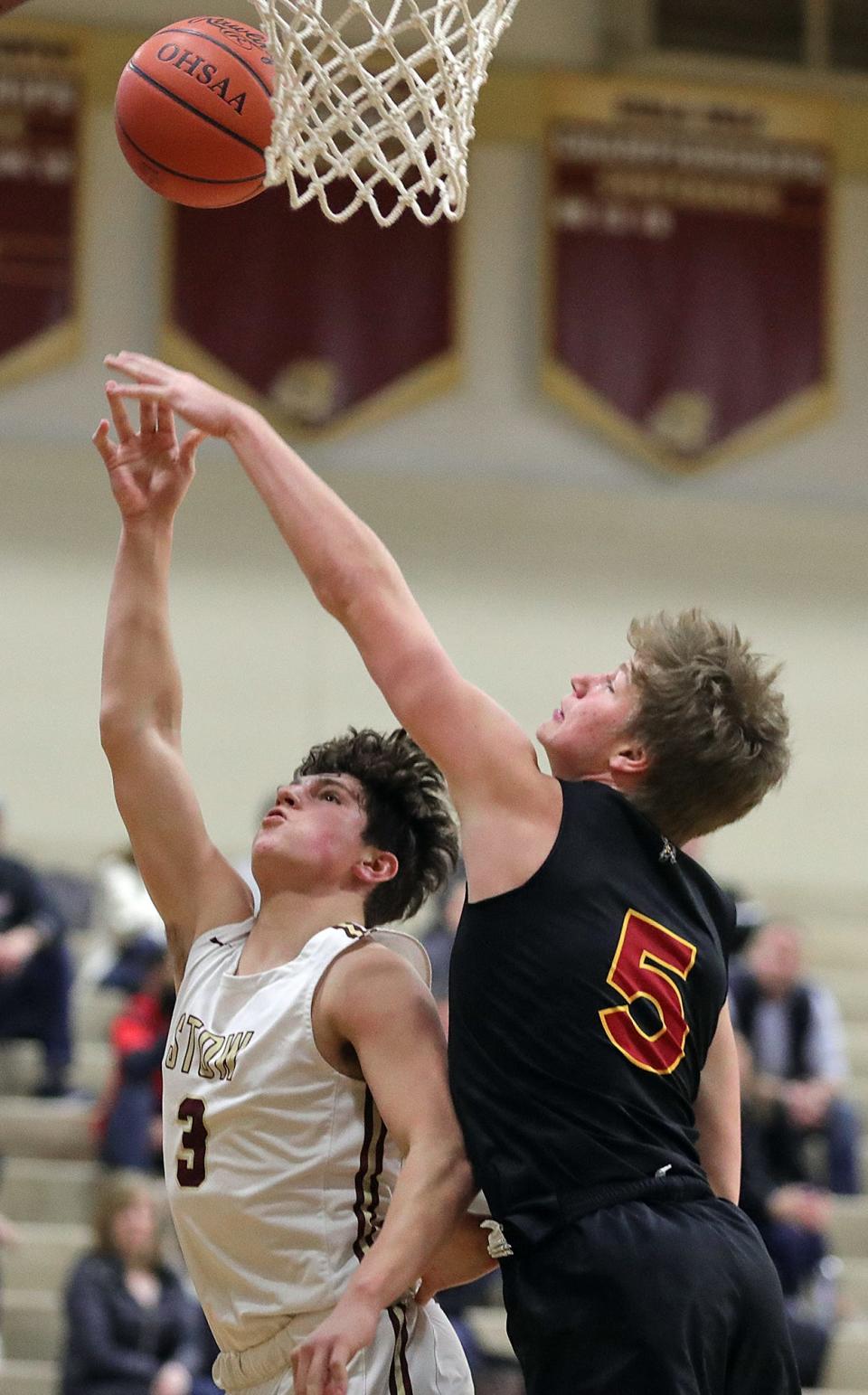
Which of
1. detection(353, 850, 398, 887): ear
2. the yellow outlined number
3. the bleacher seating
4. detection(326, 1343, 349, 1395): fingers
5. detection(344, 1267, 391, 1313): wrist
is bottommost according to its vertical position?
the bleacher seating

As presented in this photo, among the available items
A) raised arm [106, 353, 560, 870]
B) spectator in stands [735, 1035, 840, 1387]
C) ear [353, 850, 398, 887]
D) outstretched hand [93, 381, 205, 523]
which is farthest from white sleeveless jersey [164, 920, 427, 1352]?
spectator in stands [735, 1035, 840, 1387]

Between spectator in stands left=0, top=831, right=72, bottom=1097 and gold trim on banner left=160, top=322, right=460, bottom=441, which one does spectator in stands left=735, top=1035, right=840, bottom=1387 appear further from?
gold trim on banner left=160, top=322, right=460, bottom=441

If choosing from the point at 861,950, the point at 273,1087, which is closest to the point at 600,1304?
the point at 273,1087

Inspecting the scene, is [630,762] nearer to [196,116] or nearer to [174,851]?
[174,851]

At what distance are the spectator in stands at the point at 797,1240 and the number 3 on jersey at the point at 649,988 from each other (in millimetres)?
4610

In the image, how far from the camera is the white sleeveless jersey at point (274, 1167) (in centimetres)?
316

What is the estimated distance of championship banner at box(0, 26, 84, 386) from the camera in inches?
457

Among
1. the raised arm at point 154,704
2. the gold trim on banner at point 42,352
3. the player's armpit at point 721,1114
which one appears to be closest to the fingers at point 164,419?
the raised arm at point 154,704

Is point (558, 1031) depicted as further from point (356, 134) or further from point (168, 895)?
point (356, 134)

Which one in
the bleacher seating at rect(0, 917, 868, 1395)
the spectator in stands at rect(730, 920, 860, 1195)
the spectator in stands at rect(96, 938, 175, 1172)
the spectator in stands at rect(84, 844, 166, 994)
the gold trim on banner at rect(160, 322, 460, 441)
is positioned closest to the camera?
the bleacher seating at rect(0, 917, 868, 1395)

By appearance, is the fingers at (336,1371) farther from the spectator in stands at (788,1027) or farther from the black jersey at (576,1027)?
the spectator in stands at (788,1027)

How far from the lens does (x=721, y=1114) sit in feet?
10.8

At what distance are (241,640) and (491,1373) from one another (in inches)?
231

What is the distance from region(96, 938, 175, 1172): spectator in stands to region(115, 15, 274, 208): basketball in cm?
482
